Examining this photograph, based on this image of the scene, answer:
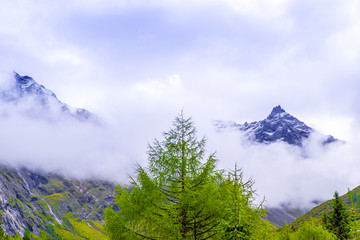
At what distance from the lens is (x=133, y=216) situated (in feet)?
45.6

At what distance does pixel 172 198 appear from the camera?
14680mm

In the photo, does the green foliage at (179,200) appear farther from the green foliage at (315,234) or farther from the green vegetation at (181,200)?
the green foliage at (315,234)

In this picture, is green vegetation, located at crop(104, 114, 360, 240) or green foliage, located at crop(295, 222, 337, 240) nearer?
green vegetation, located at crop(104, 114, 360, 240)

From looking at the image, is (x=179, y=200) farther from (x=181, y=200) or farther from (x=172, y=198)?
(x=172, y=198)

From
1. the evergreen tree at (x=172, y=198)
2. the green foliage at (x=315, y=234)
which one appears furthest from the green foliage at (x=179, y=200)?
the green foliage at (x=315, y=234)

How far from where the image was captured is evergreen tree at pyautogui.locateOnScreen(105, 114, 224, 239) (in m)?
13.4

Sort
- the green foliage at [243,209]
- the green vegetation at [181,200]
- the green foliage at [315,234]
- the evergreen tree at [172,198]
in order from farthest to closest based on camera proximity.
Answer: the green foliage at [315,234], the evergreen tree at [172,198], the green vegetation at [181,200], the green foliage at [243,209]

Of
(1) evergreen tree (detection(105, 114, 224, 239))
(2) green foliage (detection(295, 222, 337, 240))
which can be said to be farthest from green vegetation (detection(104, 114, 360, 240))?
(2) green foliage (detection(295, 222, 337, 240))

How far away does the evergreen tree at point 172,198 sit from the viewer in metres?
13.4

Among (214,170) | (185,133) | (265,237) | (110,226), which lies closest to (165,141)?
(185,133)

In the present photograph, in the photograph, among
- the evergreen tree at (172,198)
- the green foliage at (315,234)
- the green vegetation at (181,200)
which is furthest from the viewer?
the green foliage at (315,234)

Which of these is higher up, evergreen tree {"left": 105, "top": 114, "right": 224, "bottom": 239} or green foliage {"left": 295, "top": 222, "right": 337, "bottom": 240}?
evergreen tree {"left": 105, "top": 114, "right": 224, "bottom": 239}

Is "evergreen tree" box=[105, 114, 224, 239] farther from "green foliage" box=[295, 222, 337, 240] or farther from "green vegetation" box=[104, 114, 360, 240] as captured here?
"green foliage" box=[295, 222, 337, 240]

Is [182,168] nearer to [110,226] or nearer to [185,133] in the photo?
[185,133]
